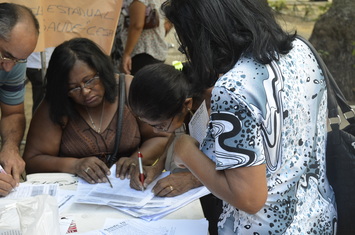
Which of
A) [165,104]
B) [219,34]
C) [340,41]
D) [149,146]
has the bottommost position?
[340,41]

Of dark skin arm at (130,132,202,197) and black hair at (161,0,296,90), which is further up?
black hair at (161,0,296,90)

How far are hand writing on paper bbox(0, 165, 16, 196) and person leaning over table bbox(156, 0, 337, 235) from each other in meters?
0.90

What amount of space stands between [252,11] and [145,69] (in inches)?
A: 30.6

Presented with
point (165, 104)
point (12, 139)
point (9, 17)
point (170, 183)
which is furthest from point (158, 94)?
point (12, 139)

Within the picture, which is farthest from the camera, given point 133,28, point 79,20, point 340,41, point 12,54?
point 340,41

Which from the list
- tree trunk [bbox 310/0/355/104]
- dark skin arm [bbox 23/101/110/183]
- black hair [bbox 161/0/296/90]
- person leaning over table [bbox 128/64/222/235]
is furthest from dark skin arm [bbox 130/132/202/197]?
tree trunk [bbox 310/0/355/104]

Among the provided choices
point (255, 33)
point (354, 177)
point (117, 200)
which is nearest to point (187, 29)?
point (255, 33)

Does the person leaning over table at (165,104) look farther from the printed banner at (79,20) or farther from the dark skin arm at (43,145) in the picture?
the printed banner at (79,20)

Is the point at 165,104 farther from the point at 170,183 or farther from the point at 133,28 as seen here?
the point at 133,28

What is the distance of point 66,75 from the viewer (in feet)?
7.72

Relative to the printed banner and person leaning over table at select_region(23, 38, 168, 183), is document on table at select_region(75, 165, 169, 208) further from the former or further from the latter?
the printed banner

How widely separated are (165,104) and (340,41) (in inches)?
178

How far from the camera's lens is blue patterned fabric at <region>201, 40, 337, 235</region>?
115cm

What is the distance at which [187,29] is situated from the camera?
4.01 ft
